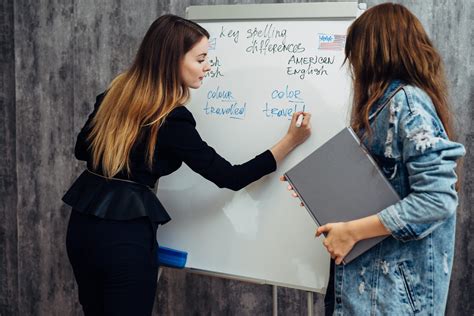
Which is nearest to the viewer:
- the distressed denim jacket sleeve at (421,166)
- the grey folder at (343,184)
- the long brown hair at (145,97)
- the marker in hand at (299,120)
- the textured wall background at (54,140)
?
the distressed denim jacket sleeve at (421,166)

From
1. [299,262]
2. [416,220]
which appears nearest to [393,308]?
[416,220]

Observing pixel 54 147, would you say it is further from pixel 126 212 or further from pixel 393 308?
pixel 393 308

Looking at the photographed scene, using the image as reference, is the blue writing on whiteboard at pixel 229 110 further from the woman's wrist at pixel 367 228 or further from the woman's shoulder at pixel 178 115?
the woman's wrist at pixel 367 228

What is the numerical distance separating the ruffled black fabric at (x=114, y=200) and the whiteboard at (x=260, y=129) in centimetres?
24

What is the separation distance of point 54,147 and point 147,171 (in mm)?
1192

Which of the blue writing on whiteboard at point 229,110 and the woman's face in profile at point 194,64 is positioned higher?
the woman's face in profile at point 194,64

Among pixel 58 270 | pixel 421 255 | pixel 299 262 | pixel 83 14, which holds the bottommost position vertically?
pixel 58 270

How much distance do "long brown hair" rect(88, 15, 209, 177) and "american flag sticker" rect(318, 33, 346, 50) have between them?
36cm

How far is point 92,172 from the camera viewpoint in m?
1.64

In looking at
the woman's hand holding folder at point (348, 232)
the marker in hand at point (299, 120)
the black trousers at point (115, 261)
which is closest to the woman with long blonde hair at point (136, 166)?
the black trousers at point (115, 261)

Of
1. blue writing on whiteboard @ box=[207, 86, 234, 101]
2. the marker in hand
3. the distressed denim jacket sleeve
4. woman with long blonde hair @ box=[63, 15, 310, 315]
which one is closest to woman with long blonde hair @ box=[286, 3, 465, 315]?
the distressed denim jacket sleeve

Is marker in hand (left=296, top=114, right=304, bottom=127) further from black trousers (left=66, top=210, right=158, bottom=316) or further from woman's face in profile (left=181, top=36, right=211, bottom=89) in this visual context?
black trousers (left=66, top=210, right=158, bottom=316)

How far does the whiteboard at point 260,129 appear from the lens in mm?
1681

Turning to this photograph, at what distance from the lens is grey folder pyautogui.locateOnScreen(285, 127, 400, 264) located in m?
1.28
